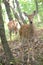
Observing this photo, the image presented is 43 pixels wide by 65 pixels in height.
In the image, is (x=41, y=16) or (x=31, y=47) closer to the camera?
(x=31, y=47)

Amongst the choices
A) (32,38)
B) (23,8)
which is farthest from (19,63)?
→ (23,8)


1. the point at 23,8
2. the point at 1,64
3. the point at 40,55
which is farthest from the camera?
the point at 23,8

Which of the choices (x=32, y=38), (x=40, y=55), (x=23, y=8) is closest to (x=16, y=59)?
(x=40, y=55)

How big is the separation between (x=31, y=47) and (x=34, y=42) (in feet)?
2.83

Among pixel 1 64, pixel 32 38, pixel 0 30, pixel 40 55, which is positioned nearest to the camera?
pixel 0 30

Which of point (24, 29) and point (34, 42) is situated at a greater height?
point (24, 29)

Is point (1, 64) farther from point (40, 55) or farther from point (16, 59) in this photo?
point (40, 55)

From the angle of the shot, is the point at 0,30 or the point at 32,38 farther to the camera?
the point at 32,38

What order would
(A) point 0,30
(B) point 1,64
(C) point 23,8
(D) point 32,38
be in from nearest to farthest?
(A) point 0,30 → (B) point 1,64 → (D) point 32,38 → (C) point 23,8

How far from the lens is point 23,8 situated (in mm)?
17797

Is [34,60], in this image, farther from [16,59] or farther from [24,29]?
[24,29]

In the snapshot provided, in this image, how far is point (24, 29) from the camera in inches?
346

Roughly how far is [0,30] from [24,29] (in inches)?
83.9

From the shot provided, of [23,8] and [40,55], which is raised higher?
[23,8]
